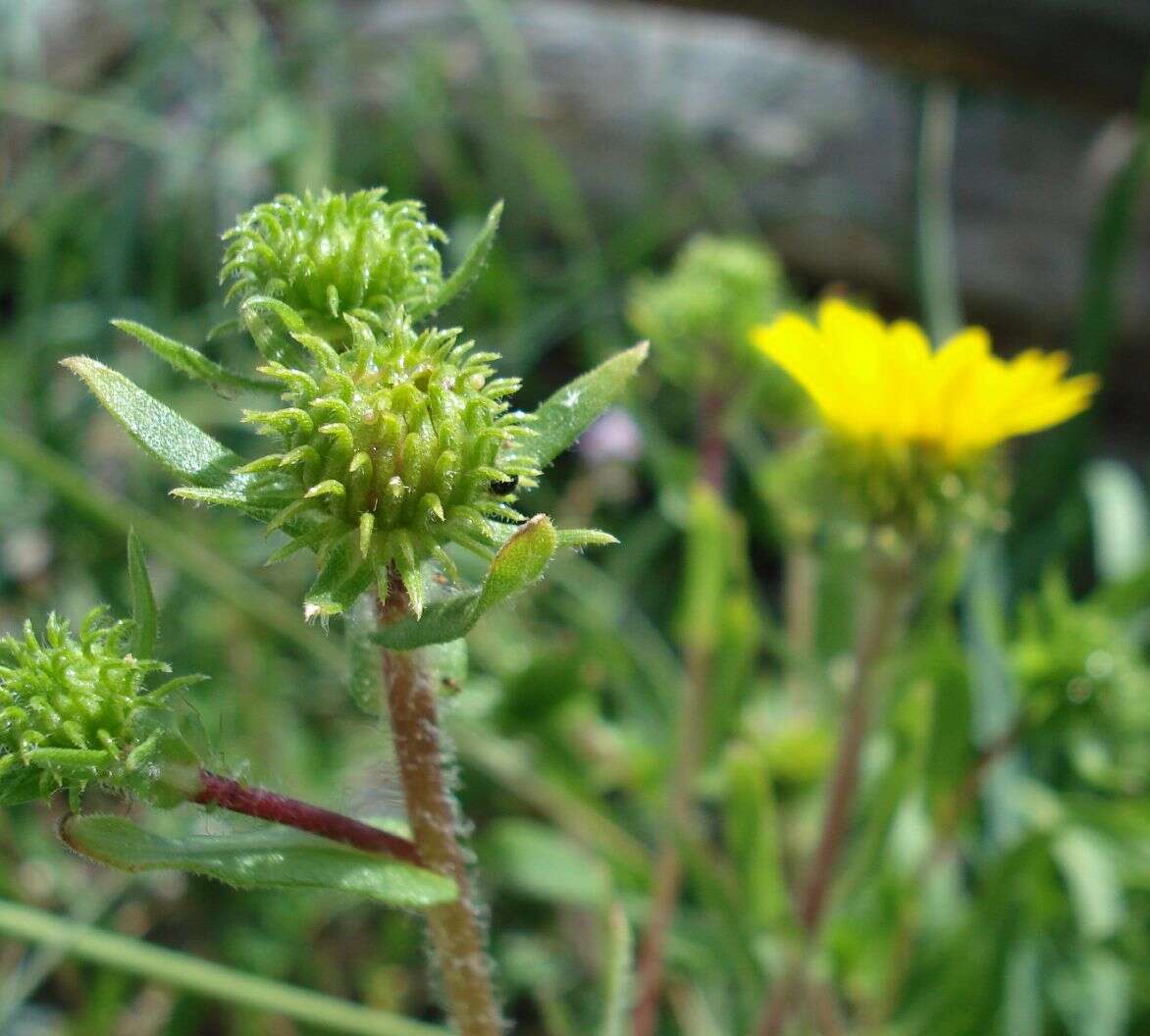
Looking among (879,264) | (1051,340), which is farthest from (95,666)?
(1051,340)

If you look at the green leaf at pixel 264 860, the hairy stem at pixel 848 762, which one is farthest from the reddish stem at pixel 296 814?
the hairy stem at pixel 848 762

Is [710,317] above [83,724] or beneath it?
above

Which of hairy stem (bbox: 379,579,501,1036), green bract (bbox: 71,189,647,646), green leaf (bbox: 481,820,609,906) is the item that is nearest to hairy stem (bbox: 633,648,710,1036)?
green leaf (bbox: 481,820,609,906)

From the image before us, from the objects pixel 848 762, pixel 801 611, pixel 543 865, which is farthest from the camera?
pixel 801 611

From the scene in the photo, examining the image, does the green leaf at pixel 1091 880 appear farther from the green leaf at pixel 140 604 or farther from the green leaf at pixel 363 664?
the green leaf at pixel 140 604

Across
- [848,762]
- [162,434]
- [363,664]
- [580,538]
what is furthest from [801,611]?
[162,434]

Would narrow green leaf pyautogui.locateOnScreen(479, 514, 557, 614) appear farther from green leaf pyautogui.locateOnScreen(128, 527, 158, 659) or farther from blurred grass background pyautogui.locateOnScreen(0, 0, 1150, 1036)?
blurred grass background pyautogui.locateOnScreen(0, 0, 1150, 1036)

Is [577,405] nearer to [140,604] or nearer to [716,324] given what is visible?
[140,604]
